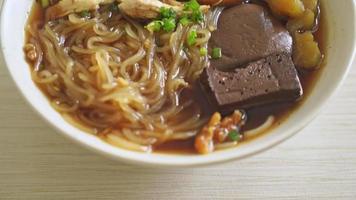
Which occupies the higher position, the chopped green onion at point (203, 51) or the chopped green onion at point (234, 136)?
the chopped green onion at point (203, 51)

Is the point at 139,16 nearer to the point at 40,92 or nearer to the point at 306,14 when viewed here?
the point at 40,92

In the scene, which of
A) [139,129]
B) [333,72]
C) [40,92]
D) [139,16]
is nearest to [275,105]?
[333,72]

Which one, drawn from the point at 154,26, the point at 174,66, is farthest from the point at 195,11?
the point at 174,66

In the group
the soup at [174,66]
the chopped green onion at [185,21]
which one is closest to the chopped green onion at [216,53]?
the soup at [174,66]

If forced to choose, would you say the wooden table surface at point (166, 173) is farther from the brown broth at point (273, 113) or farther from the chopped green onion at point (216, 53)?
the chopped green onion at point (216, 53)

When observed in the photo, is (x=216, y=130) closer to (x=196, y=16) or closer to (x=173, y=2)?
(x=196, y=16)
